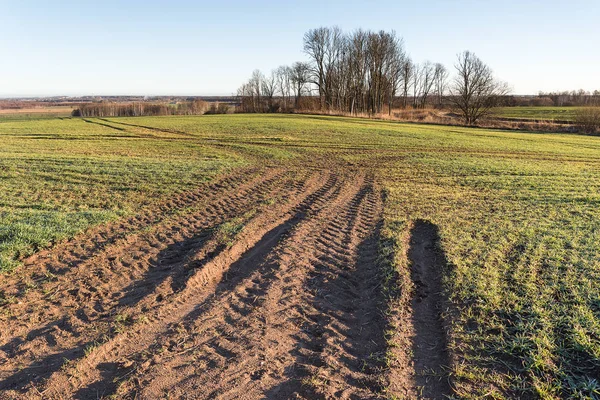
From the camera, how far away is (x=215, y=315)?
471 centimetres

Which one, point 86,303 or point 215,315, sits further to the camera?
point 86,303

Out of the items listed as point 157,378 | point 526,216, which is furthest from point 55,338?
point 526,216

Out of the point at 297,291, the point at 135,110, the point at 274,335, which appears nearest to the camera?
the point at 274,335

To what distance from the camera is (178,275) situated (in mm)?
5762

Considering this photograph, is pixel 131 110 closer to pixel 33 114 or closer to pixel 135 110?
pixel 135 110

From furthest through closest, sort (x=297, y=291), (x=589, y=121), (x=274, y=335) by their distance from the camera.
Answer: (x=589, y=121) < (x=297, y=291) < (x=274, y=335)

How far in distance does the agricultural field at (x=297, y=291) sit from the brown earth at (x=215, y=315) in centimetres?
2

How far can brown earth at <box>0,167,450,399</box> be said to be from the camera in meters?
3.60

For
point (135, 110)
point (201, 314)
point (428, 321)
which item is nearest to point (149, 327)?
point (201, 314)

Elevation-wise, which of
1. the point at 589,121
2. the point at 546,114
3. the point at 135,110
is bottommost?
the point at 589,121

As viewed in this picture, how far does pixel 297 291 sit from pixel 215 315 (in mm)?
1220

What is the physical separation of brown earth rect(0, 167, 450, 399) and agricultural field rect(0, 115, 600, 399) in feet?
0.07

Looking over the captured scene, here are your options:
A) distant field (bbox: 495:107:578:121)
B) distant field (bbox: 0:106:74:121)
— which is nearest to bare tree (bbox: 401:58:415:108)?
distant field (bbox: 495:107:578:121)

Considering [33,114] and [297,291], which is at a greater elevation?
[33,114]
